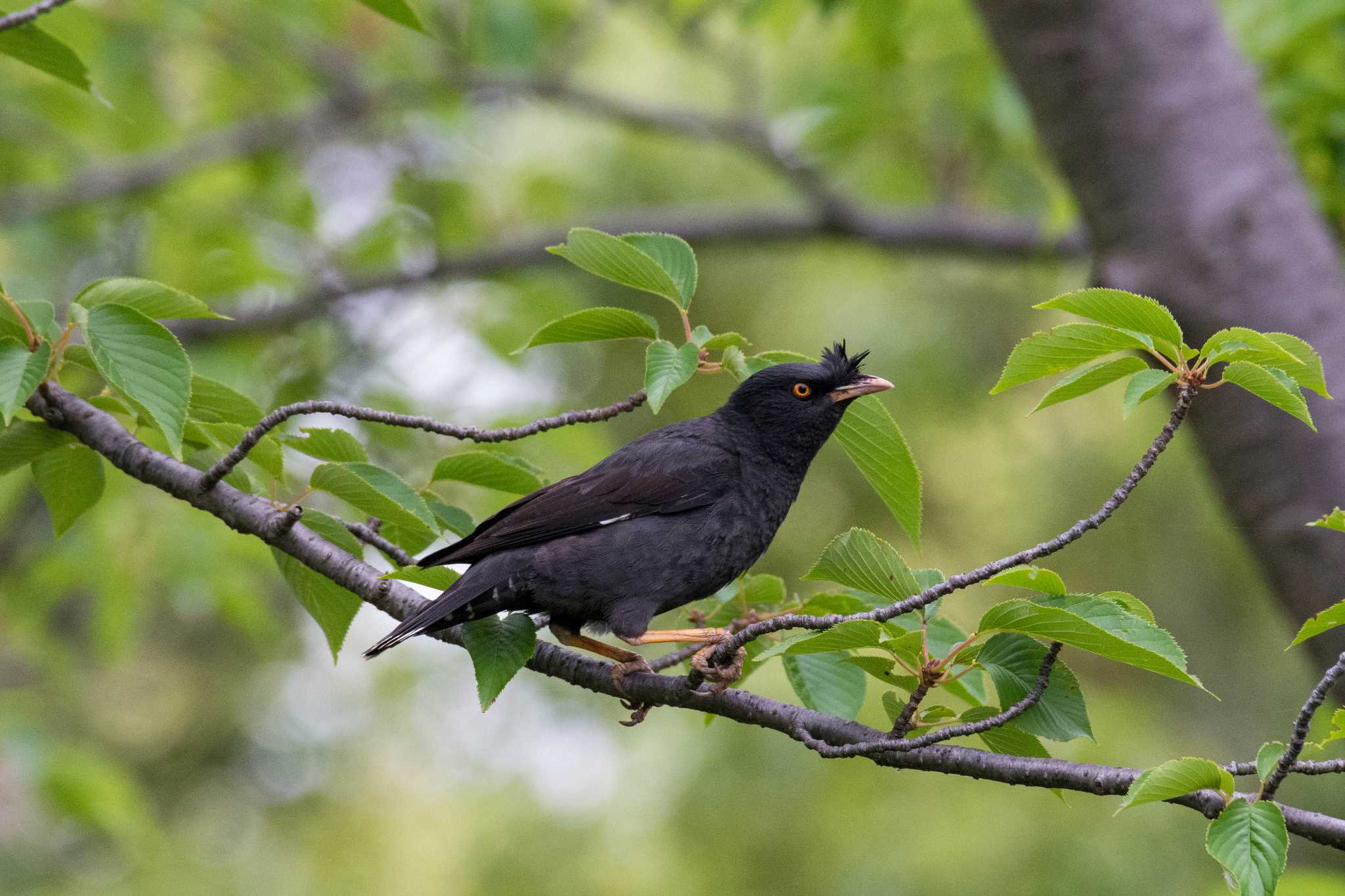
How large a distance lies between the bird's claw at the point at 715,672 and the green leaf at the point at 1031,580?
0.56 m

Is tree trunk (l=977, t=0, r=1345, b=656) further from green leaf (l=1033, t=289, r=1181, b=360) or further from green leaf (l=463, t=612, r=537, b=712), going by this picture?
green leaf (l=463, t=612, r=537, b=712)

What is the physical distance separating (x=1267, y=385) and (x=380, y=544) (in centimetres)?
192

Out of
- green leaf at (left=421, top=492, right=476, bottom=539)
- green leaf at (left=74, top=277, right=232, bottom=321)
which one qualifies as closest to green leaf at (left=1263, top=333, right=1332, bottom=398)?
green leaf at (left=421, top=492, right=476, bottom=539)

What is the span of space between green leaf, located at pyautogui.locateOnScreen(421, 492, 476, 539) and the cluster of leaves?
145 cm

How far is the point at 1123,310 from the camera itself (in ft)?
6.39

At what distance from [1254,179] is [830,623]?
2.64 m

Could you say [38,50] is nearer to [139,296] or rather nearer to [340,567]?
[139,296]

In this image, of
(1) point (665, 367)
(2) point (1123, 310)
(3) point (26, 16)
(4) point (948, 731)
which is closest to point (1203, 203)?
(2) point (1123, 310)

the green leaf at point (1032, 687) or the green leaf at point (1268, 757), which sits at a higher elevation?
the green leaf at point (1268, 757)

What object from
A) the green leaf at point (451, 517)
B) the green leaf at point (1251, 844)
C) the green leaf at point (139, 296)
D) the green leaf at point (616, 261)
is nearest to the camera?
the green leaf at point (1251, 844)

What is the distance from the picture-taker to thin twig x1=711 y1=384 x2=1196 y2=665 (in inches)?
77.6

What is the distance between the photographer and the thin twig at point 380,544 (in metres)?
2.83

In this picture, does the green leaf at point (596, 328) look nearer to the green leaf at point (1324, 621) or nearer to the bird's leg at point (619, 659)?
the bird's leg at point (619, 659)

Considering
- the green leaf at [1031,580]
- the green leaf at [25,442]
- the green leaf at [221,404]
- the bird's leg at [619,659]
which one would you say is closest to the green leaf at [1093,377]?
the green leaf at [1031,580]
